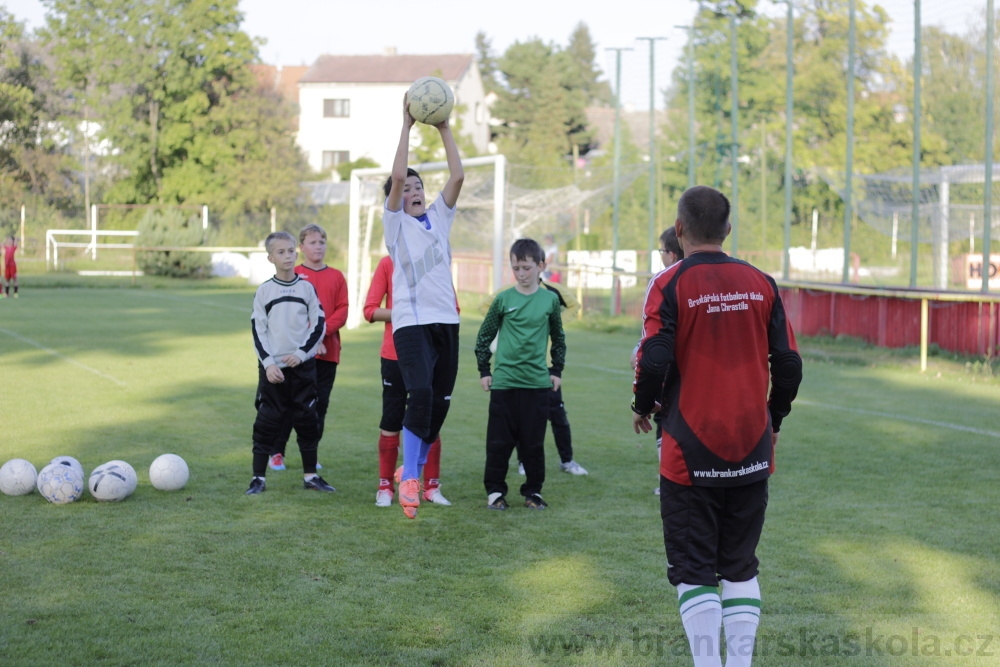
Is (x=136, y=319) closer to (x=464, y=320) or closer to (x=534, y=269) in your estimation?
(x=464, y=320)

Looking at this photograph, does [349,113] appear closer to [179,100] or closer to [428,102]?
[179,100]

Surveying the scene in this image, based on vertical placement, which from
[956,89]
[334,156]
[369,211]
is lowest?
[369,211]

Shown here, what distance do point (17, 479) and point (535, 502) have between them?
326cm

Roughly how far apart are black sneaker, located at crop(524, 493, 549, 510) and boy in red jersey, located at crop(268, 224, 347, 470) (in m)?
1.75

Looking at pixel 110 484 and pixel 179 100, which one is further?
pixel 179 100

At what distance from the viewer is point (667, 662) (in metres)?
4.29

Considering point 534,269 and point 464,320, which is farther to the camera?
point 464,320

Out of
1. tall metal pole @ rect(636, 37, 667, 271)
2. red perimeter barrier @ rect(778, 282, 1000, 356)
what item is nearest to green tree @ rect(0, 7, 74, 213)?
tall metal pole @ rect(636, 37, 667, 271)

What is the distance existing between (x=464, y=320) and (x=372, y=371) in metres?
8.70

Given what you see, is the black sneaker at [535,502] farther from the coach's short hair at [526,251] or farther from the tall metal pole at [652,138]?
the tall metal pole at [652,138]

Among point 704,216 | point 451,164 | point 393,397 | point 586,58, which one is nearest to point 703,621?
point 704,216

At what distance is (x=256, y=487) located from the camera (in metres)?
7.14

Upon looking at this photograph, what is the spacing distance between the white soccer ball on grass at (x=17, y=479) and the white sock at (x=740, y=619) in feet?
15.6

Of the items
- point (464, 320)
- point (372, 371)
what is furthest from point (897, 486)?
point (464, 320)
